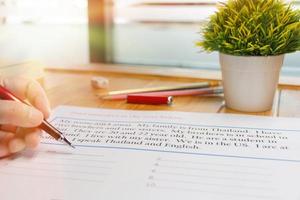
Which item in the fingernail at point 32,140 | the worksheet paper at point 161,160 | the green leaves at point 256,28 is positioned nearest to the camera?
the worksheet paper at point 161,160

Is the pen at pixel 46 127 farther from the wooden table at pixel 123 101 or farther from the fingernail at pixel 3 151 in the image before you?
the wooden table at pixel 123 101

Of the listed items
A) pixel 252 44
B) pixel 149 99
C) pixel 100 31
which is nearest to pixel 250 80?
pixel 252 44

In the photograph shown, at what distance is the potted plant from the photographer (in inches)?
25.3

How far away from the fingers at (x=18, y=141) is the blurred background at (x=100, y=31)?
0.71 meters

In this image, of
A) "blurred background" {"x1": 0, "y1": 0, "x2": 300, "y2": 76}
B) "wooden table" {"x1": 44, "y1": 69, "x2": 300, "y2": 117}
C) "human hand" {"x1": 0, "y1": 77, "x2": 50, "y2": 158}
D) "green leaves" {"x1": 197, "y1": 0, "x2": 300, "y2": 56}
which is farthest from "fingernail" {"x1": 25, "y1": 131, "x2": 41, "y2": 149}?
"blurred background" {"x1": 0, "y1": 0, "x2": 300, "y2": 76}

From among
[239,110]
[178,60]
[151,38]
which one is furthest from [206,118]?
[151,38]

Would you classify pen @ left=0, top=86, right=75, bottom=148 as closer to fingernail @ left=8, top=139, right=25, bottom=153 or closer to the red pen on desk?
fingernail @ left=8, top=139, right=25, bottom=153

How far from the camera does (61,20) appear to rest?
4.88 feet

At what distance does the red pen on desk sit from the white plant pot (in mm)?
101

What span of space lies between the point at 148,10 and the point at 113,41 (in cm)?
22

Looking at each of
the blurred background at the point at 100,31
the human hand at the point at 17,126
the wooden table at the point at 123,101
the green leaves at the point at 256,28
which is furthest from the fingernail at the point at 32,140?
the blurred background at the point at 100,31

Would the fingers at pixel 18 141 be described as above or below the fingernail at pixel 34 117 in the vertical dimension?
below

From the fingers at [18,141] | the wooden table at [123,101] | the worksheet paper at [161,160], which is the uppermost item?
the fingers at [18,141]

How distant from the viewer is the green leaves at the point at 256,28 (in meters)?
0.64
